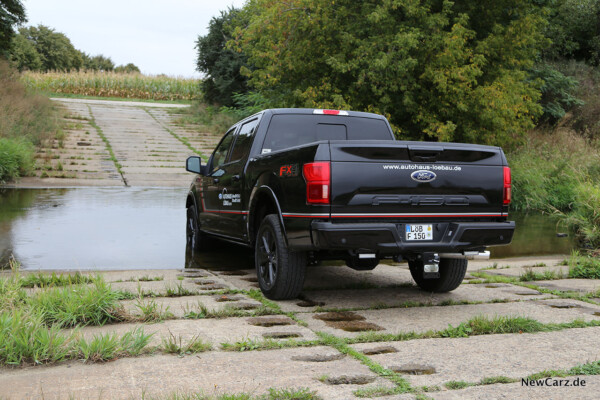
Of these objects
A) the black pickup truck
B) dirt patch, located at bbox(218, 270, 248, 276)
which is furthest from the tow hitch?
dirt patch, located at bbox(218, 270, 248, 276)

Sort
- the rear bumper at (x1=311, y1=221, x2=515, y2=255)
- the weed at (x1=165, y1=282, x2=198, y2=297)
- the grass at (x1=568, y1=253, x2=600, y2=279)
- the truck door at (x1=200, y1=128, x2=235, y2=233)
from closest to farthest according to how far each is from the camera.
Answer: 1. the rear bumper at (x1=311, y1=221, x2=515, y2=255)
2. the weed at (x1=165, y1=282, x2=198, y2=297)
3. the grass at (x1=568, y1=253, x2=600, y2=279)
4. the truck door at (x1=200, y1=128, x2=235, y2=233)

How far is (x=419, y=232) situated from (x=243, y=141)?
3010mm

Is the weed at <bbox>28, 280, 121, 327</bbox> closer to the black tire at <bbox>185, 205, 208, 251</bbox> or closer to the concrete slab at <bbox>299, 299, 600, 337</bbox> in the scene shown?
the concrete slab at <bbox>299, 299, 600, 337</bbox>

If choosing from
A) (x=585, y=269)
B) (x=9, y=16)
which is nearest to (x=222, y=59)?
(x=9, y=16)

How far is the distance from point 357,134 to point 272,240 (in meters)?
2.00

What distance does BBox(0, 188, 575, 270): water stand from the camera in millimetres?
8422

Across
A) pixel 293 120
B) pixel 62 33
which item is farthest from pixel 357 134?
pixel 62 33

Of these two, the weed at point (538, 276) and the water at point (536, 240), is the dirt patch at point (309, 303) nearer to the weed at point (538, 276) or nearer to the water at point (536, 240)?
the weed at point (538, 276)

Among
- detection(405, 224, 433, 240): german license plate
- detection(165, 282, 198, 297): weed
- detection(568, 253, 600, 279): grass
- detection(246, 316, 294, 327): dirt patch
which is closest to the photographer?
detection(246, 316, 294, 327): dirt patch

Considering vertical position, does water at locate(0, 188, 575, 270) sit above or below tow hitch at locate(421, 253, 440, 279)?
below

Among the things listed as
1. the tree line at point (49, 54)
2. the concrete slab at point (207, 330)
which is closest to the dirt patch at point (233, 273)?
the concrete slab at point (207, 330)

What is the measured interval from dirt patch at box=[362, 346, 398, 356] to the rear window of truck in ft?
10.9

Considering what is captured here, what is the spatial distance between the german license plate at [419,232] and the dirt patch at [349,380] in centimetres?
192

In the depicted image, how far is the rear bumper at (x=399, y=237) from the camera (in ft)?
17.0
